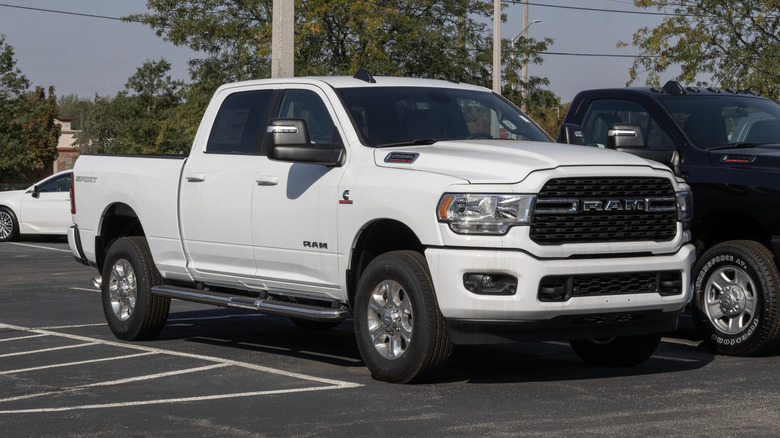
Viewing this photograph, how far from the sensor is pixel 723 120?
1076 cm

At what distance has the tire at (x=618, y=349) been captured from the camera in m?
9.13

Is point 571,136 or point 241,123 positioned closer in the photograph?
point 571,136

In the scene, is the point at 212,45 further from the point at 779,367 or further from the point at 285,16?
the point at 779,367

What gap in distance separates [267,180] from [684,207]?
3024 mm

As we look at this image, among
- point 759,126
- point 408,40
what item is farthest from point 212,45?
point 759,126

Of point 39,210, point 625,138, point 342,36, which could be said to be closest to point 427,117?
point 625,138

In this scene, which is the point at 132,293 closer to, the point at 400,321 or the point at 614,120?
the point at 400,321

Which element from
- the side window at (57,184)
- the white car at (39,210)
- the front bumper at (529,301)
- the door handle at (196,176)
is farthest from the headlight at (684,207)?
the side window at (57,184)

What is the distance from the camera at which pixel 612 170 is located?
814cm

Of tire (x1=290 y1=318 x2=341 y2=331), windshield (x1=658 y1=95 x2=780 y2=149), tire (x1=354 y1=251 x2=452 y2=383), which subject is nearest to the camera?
tire (x1=354 y1=251 x2=452 y2=383)

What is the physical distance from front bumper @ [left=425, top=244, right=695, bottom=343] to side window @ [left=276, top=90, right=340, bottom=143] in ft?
5.63

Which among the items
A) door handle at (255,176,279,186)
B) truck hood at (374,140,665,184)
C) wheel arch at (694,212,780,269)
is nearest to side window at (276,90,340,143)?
door handle at (255,176,279,186)

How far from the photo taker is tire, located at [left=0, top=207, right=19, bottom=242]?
27.3 metres

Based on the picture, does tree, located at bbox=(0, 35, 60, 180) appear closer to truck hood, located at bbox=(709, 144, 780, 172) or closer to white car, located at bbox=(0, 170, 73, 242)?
white car, located at bbox=(0, 170, 73, 242)
